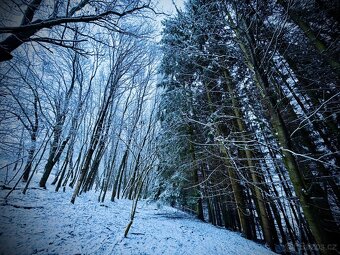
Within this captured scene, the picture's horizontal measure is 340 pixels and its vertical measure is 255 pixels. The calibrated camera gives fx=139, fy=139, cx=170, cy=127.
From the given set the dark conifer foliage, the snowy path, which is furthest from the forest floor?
the dark conifer foliage

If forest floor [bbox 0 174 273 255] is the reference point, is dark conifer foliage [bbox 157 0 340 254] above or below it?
above

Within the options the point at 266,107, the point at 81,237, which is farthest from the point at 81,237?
the point at 266,107

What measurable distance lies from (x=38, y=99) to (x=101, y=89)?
4.17 m

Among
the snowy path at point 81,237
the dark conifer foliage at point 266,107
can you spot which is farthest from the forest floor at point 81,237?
the dark conifer foliage at point 266,107

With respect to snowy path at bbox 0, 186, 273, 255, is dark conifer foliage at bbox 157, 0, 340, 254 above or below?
above

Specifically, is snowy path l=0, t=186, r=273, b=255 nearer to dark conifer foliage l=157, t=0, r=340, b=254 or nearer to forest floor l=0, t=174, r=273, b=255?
forest floor l=0, t=174, r=273, b=255

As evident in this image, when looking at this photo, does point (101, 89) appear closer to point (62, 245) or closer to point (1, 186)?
point (1, 186)

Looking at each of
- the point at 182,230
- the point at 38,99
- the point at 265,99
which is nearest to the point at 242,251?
the point at 182,230

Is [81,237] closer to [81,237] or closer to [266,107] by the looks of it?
[81,237]

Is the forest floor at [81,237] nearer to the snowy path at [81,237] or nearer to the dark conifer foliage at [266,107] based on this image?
the snowy path at [81,237]

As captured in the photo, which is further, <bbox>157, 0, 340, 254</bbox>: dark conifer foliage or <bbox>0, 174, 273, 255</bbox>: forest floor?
<bbox>0, 174, 273, 255</bbox>: forest floor

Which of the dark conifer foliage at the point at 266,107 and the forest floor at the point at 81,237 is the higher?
the dark conifer foliage at the point at 266,107

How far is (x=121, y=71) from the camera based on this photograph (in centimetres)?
757

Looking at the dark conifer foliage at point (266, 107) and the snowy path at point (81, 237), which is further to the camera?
the snowy path at point (81, 237)
